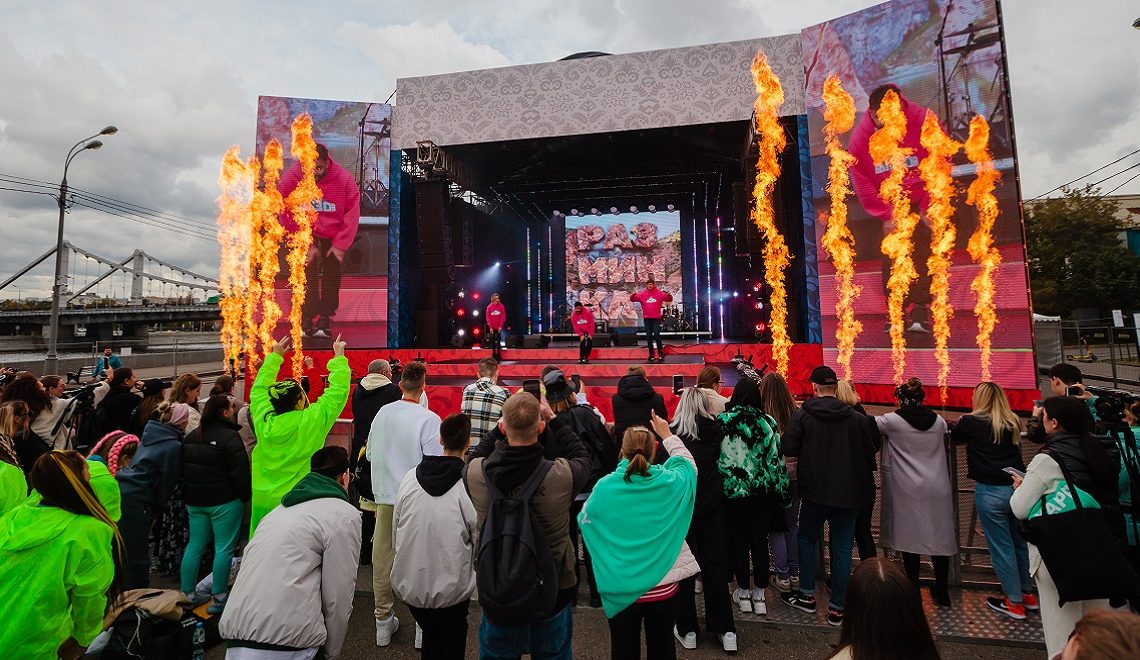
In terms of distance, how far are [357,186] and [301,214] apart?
1899 millimetres

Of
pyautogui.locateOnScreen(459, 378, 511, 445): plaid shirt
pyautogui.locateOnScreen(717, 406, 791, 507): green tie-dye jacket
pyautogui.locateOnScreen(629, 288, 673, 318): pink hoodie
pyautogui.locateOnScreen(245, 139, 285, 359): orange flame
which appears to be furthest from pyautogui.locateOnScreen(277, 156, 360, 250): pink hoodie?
pyautogui.locateOnScreen(717, 406, 791, 507): green tie-dye jacket

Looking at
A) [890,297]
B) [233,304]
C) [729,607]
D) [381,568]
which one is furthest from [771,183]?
[233,304]

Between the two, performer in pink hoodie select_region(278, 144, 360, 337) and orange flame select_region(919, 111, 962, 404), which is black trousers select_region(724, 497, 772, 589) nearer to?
orange flame select_region(919, 111, 962, 404)

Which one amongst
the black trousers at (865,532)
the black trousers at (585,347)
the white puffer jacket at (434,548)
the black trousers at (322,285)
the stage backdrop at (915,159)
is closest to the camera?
the white puffer jacket at (434,548)

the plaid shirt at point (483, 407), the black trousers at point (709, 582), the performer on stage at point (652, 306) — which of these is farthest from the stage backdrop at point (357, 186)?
the black trousers at point (709, 582)

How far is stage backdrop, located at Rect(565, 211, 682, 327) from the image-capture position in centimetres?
A: 2048

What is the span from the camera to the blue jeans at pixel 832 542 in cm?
336

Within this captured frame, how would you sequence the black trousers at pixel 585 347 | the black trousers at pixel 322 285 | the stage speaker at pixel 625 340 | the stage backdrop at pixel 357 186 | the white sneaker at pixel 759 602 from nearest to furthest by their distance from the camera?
the white sneaker at pixel 759 602 → the black trousers at pixel 585 347 → the stage backdrop at pixel 357 186 → the black trousers at pixel 322 285 → the stage speaker at pixel 625 340

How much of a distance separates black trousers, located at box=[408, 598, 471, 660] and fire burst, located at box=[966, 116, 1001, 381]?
1250cm

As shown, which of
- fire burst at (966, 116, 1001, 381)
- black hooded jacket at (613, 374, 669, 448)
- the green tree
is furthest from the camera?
the green tree

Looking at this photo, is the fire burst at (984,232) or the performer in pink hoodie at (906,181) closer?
the fire burst at (984,232)

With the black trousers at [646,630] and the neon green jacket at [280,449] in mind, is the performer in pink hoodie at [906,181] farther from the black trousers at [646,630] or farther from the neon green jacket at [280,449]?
the neon green jacket at [280,449]

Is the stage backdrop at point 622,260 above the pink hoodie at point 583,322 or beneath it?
above

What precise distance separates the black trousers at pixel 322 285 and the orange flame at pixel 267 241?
0.95 m
